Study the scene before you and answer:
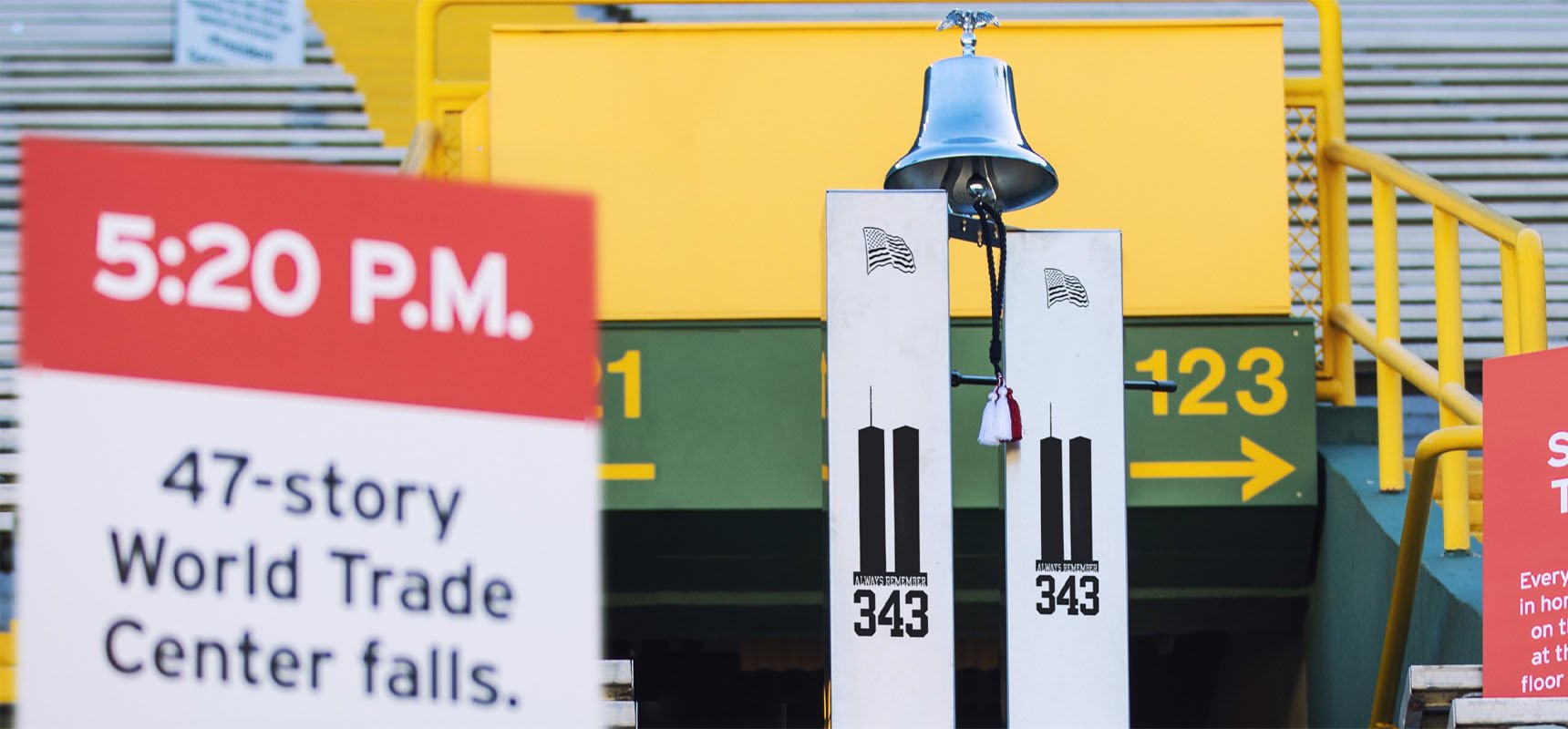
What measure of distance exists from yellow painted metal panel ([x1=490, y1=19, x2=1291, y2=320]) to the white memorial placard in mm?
3867

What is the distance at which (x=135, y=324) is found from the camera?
7.76 feet

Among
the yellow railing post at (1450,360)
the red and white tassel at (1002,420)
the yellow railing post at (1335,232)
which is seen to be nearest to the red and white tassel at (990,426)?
the red and white tassel at (1002,420)

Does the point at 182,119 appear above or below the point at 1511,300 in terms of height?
above

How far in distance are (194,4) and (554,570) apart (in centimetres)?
807

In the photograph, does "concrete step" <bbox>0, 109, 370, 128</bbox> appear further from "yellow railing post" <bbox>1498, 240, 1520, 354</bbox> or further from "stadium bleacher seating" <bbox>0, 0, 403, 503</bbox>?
"yellow railing post" <bbox>1498, 240, 1520, 354</bbox>

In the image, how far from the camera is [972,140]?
4.69m

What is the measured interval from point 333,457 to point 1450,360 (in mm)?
3876

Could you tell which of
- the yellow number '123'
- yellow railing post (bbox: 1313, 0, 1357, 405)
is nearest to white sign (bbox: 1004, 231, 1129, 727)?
the yellow number '123'

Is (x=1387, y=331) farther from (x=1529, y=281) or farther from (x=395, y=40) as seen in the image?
(x=395, y=40)

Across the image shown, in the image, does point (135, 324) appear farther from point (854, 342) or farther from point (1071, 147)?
point (1071, 147)

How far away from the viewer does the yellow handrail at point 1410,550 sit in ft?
15.5

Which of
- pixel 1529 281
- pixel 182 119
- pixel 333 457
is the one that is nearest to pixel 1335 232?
pixel 1529 281

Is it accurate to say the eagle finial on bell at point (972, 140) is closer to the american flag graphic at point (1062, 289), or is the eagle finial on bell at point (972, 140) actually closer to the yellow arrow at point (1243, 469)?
the american flag graphic at point (1062, 289)

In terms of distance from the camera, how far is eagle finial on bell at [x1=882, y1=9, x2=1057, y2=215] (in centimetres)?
471
